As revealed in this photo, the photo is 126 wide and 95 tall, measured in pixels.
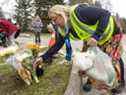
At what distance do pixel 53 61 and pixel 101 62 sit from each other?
289 centimetres

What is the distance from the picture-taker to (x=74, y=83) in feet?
24.2

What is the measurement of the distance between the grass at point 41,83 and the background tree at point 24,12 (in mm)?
25317

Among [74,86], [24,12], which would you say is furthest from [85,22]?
[24,12]

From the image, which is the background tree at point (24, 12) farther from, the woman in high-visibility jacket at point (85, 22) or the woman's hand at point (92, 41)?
the woman's hand at point (92, 41)

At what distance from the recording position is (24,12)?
113 feet

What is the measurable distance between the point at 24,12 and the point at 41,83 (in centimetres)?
2701

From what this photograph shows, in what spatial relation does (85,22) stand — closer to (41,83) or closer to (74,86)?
(74,86)

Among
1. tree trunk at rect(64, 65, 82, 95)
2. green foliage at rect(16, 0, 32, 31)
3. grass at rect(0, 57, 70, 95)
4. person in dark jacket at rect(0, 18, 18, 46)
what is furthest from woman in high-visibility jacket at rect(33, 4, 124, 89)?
green foliage at rect(16, 0, 32, 31)

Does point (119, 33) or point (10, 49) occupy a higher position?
point (119, 33)

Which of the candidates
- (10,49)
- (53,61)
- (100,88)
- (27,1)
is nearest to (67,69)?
(53,61)

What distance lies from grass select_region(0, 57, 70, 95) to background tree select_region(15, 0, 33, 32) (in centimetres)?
2532

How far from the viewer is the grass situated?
24.8 feet

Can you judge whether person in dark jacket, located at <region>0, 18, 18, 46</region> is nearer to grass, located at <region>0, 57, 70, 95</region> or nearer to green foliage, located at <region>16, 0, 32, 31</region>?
grass, located at <region>0, 57, 70, 95</region>

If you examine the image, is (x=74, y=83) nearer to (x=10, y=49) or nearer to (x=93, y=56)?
(x=93, y=56)
